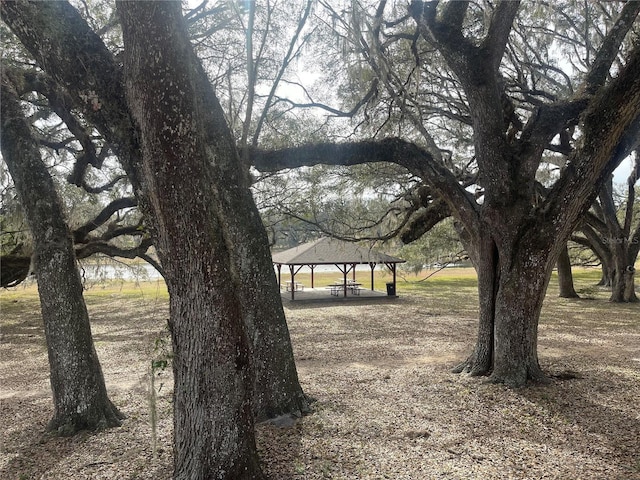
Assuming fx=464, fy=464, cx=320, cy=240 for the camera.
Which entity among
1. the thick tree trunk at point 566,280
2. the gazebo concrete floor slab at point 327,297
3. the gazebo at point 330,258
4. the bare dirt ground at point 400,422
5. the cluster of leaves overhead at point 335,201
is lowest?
the bare dirt ground at point 400,422

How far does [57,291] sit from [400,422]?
354 cm

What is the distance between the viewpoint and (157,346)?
139 inches

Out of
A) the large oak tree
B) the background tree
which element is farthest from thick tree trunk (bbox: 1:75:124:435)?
the background tree

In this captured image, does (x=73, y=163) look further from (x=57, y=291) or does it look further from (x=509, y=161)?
(x=509, y=161)

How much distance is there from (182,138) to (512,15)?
4578 millimetres

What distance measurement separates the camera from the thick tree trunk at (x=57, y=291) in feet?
14.6

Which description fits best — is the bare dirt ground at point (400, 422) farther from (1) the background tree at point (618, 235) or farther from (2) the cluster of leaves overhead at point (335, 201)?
(1) the background tree at point (618, 235)

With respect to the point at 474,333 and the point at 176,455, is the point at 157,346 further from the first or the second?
the point at 474,333

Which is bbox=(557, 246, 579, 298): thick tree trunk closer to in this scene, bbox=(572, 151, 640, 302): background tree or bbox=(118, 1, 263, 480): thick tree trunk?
bbox=(572, 151, 640, 302): background tree

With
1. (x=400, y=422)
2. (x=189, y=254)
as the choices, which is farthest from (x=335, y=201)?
(x=189, y=254)

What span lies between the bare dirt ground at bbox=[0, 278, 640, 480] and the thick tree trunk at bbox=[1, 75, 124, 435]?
0.84 feet

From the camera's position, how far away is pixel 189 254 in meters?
2.66

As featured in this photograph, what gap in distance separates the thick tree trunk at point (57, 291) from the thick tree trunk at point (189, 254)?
2089 millimetres

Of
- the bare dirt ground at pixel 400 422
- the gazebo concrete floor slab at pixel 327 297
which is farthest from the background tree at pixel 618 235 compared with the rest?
the gazebo concrete floor slab at pixel 327 297
